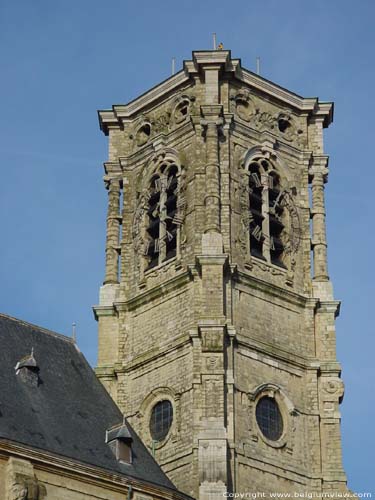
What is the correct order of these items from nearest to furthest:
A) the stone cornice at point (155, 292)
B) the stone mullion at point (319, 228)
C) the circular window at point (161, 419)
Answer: the circular window at point (161, 419), the stone cornice at point (155, 292), the stone mullion at point (319, 228)

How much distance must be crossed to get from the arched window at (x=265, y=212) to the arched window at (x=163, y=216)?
2240 mm

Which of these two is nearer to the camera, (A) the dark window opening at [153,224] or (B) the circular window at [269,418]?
(B) the circular window at [269,418]

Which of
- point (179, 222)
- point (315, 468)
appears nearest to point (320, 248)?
point (179, 222)

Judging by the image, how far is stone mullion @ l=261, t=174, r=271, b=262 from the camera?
4212 centimetres

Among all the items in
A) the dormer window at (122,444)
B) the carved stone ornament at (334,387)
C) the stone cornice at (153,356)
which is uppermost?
the stone cornice at (153,356)

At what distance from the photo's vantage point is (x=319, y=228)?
144ft

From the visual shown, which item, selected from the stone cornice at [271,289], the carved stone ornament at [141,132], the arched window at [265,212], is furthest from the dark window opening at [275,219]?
the carved stone ornament at [141,132]

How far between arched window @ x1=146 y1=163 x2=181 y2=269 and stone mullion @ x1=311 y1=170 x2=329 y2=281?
433 cm

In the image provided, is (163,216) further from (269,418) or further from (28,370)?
(28,370)

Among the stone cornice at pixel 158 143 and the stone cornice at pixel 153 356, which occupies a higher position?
the stone cornice at pixel 158 143

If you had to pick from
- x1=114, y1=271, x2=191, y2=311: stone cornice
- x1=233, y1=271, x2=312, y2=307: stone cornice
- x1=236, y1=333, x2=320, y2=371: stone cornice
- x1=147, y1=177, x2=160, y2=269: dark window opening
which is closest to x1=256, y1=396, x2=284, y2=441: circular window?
x1=236, y1=333, x2=320, y2=371: stone cornice

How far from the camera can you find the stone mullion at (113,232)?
43.1 metres

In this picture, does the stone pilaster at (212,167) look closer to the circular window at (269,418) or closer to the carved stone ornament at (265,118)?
the carved stone ornament at (265,118)

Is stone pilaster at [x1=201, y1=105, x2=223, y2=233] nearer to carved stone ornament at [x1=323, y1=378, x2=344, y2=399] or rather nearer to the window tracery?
the window tracery
